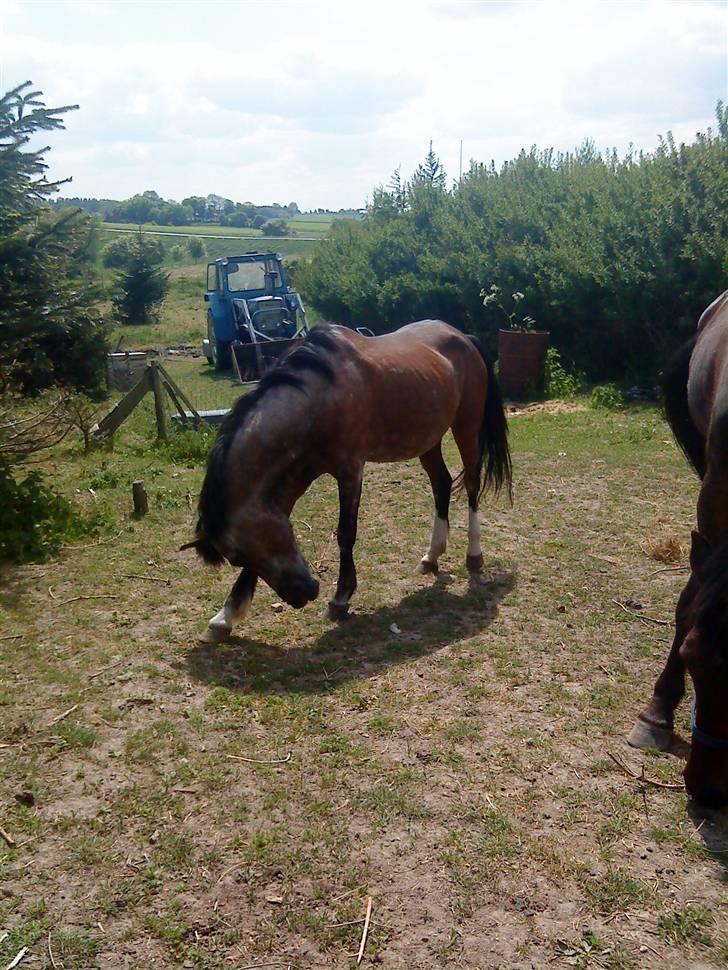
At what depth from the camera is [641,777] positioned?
11.0 ft

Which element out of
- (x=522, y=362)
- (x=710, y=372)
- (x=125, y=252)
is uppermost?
(x=125, y=252)

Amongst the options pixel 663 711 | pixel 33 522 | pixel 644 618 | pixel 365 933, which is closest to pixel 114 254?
pixel 33 522

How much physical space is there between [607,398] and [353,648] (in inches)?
385

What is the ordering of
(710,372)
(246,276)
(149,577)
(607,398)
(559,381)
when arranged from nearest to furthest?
(710,372) → (149,577) → (607,398) → (559,381) → (246,276)

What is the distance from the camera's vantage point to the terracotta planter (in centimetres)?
1439

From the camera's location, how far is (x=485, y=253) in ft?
58.0

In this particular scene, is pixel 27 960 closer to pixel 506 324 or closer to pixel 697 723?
pixel 697 723

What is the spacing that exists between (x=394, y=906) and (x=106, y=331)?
8.89 meters

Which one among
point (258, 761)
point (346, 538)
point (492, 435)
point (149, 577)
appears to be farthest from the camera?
point (492, 435)

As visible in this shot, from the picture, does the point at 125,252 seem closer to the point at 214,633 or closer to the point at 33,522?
the point at 33,522

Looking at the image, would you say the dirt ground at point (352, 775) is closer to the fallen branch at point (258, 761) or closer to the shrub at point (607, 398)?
the fallen branch at point (258, 761)

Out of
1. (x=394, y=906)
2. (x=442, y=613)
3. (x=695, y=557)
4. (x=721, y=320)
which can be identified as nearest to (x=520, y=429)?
(x=442, y=613)

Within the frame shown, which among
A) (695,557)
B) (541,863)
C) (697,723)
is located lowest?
(541,863)

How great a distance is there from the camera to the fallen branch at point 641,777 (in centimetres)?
328
